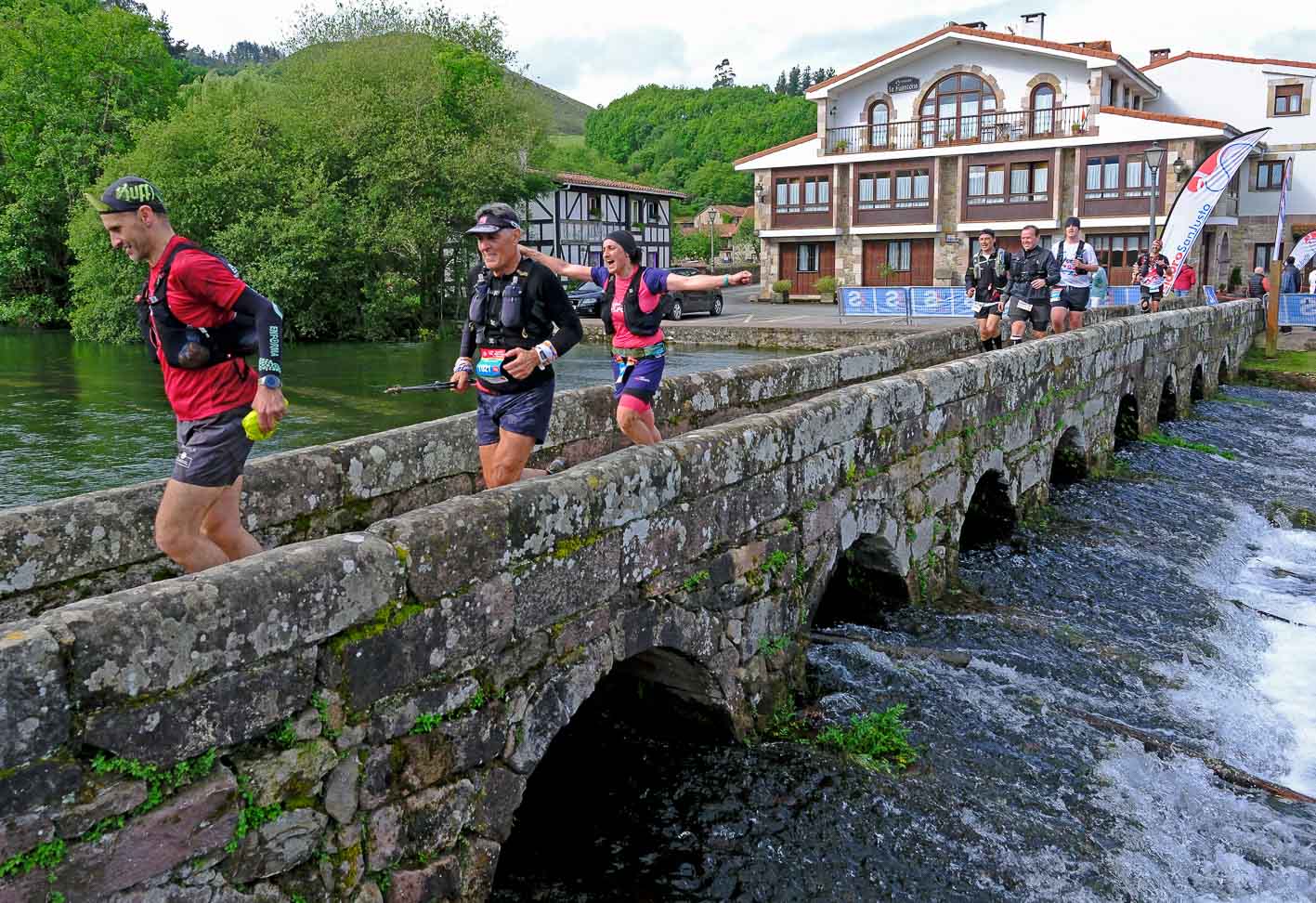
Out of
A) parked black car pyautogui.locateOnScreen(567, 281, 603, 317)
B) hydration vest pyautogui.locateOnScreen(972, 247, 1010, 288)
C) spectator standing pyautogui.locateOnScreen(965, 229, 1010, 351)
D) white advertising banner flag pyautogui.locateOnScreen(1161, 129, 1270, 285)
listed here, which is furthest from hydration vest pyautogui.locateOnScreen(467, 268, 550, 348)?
parked black car pyautogui.locateOnScreen(567, 281, 603, 317)

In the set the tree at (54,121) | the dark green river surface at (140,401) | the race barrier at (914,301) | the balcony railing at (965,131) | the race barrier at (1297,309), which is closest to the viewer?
the dark green river surface at (140,401)

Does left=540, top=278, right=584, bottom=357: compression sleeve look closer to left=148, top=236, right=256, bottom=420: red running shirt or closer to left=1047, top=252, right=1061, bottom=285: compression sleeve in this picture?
left=148, top=236, right=256, bottom=420: red running shirt

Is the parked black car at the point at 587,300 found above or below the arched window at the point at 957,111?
below

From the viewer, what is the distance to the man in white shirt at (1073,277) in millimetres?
15258

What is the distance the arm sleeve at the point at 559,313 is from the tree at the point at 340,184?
30891mm

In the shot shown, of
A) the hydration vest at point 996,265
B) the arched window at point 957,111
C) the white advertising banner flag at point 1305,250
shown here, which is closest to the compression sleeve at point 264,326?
the hydration vest at point 996,265

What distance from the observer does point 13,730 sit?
2977 millimetres

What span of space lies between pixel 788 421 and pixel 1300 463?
11141 mm

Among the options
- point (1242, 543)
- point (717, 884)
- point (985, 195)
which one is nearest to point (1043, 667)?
point (717, 884)

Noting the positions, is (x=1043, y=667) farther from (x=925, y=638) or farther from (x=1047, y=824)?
(x=1047, y=824)

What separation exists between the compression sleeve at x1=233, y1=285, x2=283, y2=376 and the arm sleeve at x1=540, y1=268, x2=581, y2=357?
1.63m

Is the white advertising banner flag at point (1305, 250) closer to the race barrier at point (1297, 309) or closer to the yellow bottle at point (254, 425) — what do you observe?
the race barrier at point (1297, 309)

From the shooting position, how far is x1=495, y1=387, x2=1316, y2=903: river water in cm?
512

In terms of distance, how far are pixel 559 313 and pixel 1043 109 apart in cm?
4183
